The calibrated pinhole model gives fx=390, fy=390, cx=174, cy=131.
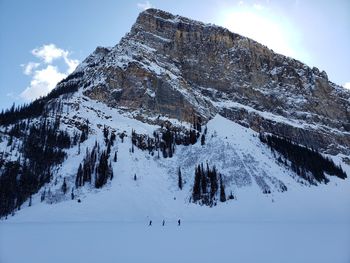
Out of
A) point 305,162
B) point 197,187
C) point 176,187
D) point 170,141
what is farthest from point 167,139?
point 305,162

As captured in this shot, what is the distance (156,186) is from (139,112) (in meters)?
46.0

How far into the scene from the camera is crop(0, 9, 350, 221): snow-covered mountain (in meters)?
88.1

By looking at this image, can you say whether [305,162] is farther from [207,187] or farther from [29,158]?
[29,158]

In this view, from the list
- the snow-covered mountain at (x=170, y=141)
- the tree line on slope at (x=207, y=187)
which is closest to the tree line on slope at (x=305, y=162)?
the snow-covered mountain at (x=170, y=141)

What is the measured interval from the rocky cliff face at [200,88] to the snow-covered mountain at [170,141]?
0.57m

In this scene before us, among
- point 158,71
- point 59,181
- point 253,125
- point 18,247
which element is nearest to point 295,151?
point 253,125

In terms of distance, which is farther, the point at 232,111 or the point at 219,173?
the point at 232,111

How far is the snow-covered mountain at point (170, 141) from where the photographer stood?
88125 millimetres

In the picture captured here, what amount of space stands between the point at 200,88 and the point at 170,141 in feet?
211

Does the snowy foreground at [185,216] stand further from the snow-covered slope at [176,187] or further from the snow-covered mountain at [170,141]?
the snow-covered mountain at [170,141]

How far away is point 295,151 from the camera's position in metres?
140

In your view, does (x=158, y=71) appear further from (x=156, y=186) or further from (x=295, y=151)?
(x=156, y=186)

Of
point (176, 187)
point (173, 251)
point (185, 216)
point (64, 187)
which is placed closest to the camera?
point (173, 251)

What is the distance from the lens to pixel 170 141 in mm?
121938
